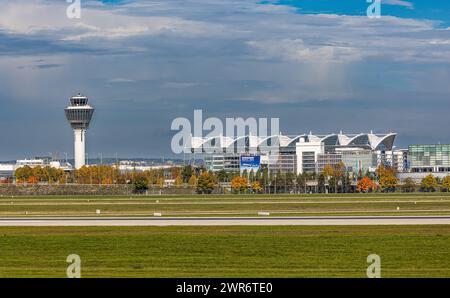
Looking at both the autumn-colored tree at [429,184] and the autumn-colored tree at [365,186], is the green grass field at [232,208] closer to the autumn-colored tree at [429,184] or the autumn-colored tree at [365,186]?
the autumn-colored tree at [365,186]

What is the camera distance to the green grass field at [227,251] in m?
31.2

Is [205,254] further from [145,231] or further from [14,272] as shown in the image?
[145,231]

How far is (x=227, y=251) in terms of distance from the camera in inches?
1457

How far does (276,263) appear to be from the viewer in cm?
3319

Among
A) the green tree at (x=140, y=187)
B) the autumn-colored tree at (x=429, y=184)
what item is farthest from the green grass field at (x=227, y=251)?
the autumn-colored tree at (x=429, y=184)

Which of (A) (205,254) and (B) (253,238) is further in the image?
(B) (253,238)

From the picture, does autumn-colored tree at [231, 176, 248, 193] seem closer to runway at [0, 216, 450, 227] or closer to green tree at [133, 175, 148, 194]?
green tree at [133, 175, 148, 194]

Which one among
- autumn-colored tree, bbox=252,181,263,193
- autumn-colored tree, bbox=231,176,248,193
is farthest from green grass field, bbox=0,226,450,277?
autumn-colored tree, bbox=252,181,263,193

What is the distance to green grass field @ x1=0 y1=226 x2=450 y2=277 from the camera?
102 feet

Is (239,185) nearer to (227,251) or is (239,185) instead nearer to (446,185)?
(446,185)

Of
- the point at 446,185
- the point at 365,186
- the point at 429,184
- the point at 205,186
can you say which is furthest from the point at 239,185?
the point at 446,185
